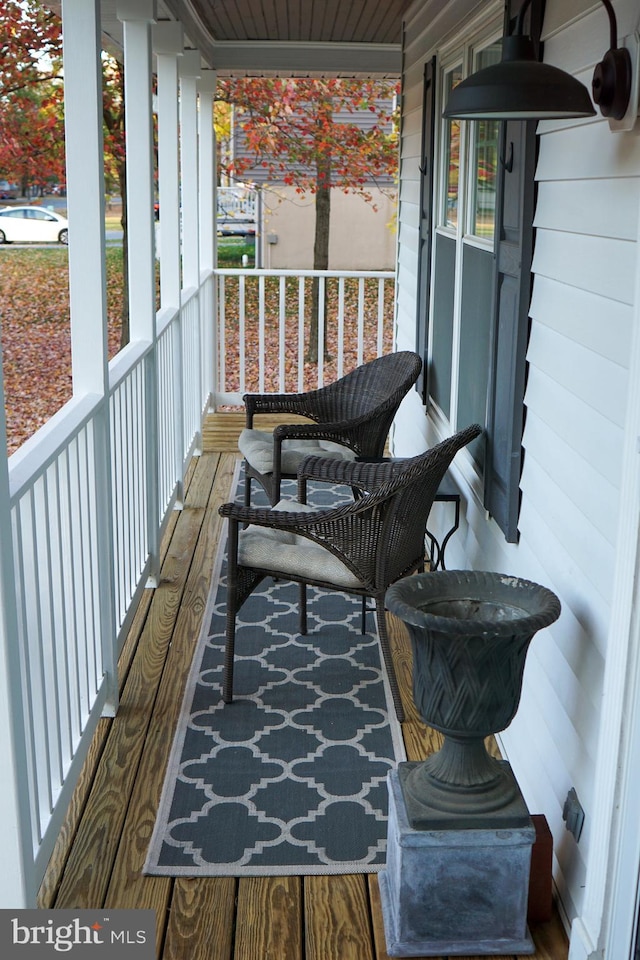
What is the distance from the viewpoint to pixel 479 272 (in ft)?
13.1

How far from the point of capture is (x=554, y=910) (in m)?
2.67

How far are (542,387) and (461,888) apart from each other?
4.31 feet

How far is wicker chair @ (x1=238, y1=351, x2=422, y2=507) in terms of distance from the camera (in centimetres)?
480

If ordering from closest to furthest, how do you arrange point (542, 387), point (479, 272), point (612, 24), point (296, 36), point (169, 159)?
point (612, 24) → point (542, 387) → point (479, 272) → point (169, 159) → point (296, 36)

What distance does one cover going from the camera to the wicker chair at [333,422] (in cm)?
480

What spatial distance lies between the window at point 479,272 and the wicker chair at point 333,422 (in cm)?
23

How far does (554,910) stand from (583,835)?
1.10ft

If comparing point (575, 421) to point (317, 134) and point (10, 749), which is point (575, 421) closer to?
point (10, 749)

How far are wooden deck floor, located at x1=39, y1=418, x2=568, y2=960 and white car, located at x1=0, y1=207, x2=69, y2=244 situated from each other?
686 cm

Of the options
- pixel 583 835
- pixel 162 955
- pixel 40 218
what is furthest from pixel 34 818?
pixel 40 218

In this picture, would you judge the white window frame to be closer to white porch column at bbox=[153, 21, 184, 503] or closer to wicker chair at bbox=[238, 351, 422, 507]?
wicker chair at bbox=[238, 351, 422, 507]

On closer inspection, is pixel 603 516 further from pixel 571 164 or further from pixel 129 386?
pixel 129 386

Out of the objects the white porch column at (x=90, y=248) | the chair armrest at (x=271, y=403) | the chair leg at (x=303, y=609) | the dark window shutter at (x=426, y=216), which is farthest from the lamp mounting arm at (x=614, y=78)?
the dark window shutter at (x=426, y=216)

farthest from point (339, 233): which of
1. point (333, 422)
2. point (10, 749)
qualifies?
point (10, 749)
